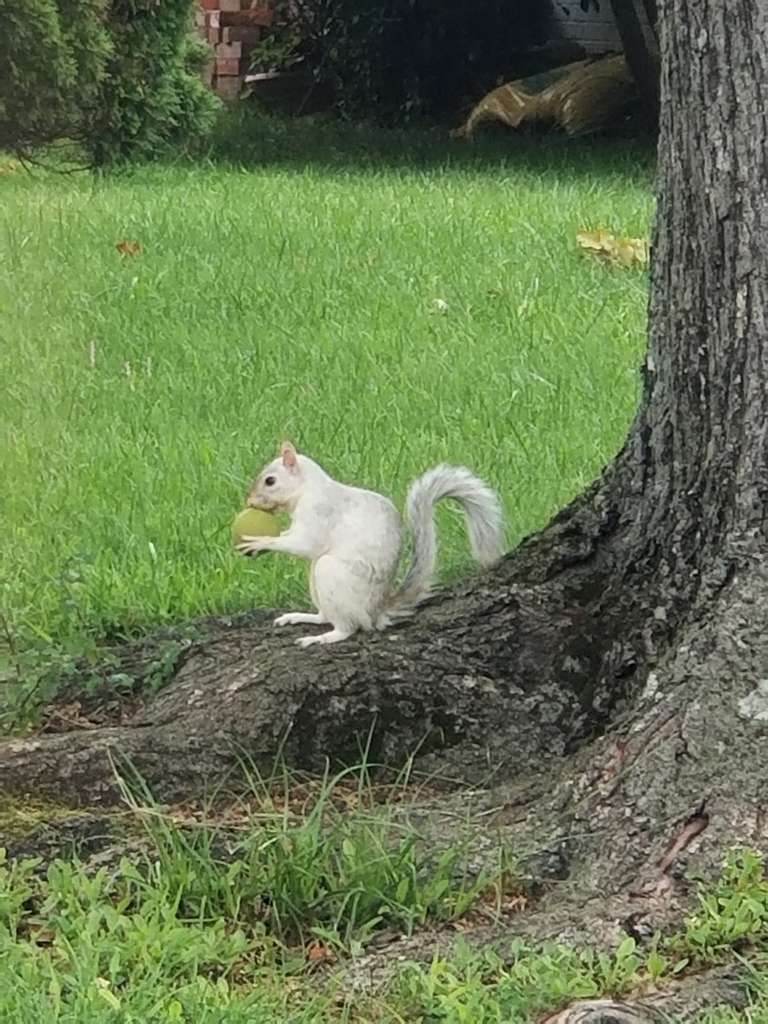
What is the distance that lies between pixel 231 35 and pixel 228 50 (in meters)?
0.13

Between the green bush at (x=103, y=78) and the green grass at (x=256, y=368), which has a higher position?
the green bush at (x=103, y=78)

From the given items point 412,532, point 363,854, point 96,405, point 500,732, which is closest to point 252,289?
point 96,405

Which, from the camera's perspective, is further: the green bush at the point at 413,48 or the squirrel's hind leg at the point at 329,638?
the green bush at the point at 413,48

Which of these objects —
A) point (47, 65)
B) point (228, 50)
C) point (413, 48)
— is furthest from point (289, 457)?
point (228, 50)

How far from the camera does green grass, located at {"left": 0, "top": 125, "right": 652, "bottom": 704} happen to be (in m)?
3.95

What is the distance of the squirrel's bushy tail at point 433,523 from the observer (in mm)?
3129

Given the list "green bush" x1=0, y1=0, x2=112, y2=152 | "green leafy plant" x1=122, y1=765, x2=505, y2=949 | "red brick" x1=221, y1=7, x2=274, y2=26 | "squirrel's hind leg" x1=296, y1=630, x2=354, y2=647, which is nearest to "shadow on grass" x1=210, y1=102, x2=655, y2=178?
"red brick" x1=221, y1=7, x2=274, y2=26

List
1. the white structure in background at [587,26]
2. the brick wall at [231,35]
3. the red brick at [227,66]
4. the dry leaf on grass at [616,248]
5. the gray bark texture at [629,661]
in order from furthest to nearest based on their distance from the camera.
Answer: the red brick at [227,66] < the brick wall at [231,35] < the white structure in background at [587,26] < the dry leaf on grass at [616,248] < the gray bark texture at [629,661]

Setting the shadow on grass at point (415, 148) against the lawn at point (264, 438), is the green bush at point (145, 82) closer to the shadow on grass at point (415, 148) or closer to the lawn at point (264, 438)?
the lawn at point (264, 438)

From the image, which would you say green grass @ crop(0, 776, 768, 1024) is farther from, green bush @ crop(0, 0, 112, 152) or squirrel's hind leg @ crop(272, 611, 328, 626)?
green bush @ crop(0, 0, 112, 152)

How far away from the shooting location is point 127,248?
6766mm

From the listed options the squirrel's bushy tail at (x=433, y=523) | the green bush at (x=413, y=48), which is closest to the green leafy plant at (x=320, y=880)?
the squirrel's bushy tail at (x=433, y=523)

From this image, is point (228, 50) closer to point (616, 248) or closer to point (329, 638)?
point (616, 248)

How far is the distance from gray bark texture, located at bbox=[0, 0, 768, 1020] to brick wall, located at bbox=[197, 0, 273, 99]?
11.9 meters
